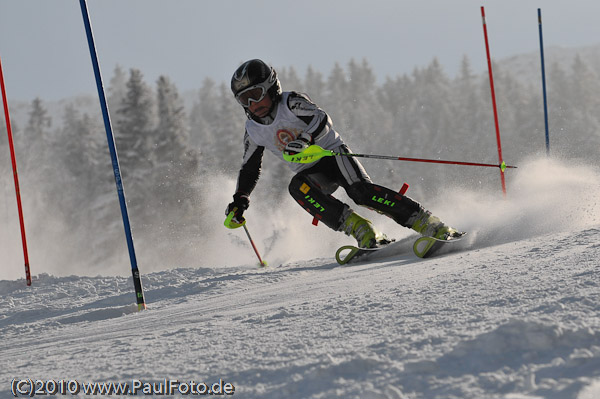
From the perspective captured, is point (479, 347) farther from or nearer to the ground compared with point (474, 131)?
nearer to the ground

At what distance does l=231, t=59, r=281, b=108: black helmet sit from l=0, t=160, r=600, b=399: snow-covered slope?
1537mm

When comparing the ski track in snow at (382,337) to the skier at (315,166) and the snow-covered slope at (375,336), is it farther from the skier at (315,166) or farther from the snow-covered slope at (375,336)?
the skier at (315,166)

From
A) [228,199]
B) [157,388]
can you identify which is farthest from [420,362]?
[228,199]

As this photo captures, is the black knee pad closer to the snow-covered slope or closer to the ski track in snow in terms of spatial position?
the snow-covered slope

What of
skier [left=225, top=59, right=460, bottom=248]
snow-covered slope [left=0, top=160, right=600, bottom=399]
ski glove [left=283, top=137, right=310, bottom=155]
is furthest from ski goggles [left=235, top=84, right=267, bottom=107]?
snow-covered slope [left=0, top=160, right=600, bottom=399]

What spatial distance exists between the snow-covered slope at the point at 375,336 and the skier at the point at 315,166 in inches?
37.1

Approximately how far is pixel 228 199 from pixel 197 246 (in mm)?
9076

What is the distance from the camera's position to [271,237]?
8.41 m

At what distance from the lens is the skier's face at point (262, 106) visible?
433 centimetres

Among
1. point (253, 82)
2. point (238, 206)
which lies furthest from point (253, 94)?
point (238, 206)

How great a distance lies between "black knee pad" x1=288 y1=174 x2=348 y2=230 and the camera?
443 cm

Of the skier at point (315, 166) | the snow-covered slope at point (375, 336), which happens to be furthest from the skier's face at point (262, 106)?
the snow-covered slope at point (375, 336)

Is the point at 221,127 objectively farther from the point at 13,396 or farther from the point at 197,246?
the point at 13,396

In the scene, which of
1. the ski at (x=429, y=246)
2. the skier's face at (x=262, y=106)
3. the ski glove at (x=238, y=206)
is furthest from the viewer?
the ski glove at (x=238, y=206)
